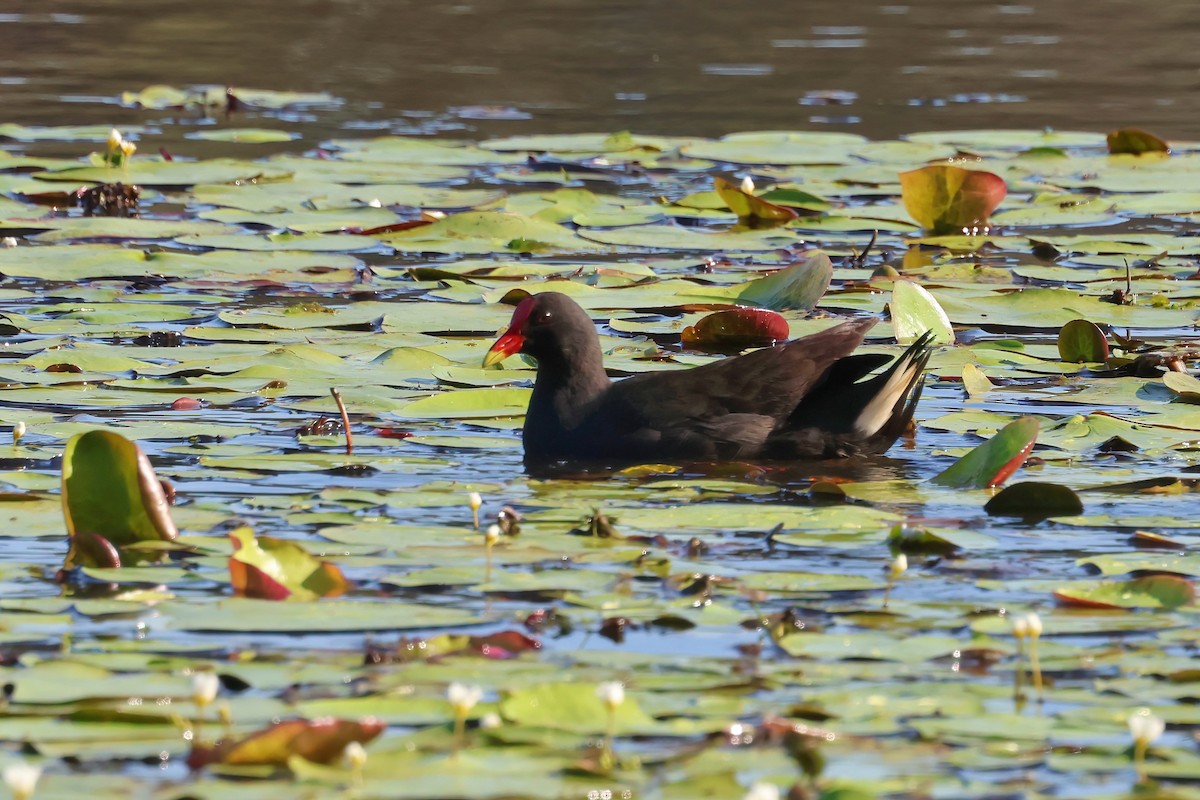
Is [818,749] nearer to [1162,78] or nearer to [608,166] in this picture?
[608,166]

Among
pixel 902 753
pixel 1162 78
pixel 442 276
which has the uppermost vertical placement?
pixel 1162 78

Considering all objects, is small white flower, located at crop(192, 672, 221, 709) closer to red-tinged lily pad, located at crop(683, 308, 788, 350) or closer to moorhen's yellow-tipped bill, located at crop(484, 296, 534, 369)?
moorhen's yellow-tipped bill, located at crop(484, 296, 534, 369)

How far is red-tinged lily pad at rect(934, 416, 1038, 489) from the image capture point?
18.5ft

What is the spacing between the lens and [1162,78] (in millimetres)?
17859

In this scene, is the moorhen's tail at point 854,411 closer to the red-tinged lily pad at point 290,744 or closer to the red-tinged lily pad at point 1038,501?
the red-tinged lily pad at point 1038,501

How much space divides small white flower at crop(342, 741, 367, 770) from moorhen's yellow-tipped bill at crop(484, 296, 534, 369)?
11.2ft

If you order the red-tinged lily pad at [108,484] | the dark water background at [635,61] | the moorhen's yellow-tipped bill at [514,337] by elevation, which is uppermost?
the dark water background at [635,61]

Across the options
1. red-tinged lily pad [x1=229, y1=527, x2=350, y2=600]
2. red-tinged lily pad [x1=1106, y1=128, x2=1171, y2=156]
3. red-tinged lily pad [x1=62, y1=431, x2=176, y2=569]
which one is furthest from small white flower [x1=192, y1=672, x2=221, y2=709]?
red-tinged lily pad [x1=1106, y1=128, x2=1171, y2=156]

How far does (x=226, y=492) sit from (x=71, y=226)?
471cm

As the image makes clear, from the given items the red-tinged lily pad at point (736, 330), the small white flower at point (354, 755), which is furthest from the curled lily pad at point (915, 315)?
the small white flower at point (354, 755)

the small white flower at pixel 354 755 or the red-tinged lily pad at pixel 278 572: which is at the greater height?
the red-tinged lily pad at pixel 278 572

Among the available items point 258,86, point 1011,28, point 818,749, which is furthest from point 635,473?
point 1011,28

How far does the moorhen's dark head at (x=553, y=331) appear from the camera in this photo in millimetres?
6719

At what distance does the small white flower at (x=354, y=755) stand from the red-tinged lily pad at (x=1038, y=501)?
2524 mm
